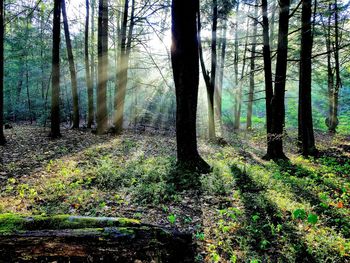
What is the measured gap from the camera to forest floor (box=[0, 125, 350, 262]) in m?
3.56

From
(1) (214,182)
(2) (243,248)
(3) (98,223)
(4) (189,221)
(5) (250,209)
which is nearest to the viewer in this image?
(3) (98,223)

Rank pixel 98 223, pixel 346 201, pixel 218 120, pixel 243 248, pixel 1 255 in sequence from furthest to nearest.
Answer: pixel 218 120 → pixel 346 201 → pixel 243 248 → pixel 98 223 → pixel 1 255

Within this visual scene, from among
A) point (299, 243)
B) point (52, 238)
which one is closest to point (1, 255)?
point (52, 238)

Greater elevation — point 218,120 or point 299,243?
point 218,120

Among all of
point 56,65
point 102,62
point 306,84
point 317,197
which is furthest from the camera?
point 102,62

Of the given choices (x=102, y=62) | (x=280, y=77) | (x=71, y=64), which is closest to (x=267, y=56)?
(x=280, y=77)

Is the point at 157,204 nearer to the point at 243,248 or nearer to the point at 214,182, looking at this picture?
the point at 214,182

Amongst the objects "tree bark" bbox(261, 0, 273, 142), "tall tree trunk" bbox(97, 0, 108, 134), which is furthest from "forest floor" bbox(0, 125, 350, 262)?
"tall tree trunk" bbox(97, 0, 108, 134)

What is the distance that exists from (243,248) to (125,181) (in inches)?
135

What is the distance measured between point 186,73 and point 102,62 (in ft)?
27.5

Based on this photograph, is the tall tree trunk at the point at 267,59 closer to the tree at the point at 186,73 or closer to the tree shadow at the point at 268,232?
the tree at the point at 186,73

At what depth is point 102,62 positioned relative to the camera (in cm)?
1338

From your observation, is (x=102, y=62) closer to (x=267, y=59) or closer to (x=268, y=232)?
(x=267, y=59)

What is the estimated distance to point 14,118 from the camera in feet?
81.0
